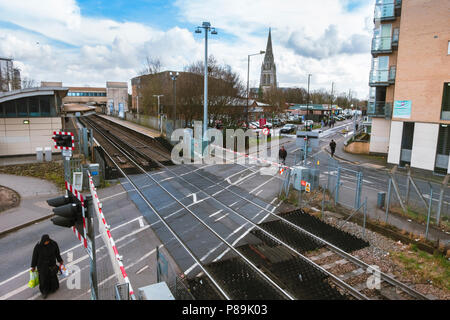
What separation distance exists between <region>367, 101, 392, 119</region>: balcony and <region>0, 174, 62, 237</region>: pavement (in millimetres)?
27798

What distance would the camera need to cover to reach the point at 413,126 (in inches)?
1053

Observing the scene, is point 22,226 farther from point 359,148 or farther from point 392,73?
point 392,73

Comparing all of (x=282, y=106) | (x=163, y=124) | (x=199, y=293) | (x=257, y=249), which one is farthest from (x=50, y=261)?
(x=282, y=106)

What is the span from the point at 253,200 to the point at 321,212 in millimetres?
3391

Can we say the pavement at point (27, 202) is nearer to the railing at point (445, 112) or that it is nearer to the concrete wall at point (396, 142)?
the concrete wall at point (396, 142)

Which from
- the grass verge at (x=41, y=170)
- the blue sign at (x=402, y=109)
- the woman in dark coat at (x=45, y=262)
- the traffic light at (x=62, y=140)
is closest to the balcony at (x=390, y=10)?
the blue sign at (x=402, y=109)

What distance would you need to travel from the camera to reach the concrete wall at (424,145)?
79.2 ft

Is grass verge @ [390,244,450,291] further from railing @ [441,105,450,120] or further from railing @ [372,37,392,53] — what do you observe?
railing @ [372,37,392,53]

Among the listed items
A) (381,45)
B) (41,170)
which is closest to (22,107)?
(41,170)

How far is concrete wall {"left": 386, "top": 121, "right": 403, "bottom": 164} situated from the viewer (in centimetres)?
2653

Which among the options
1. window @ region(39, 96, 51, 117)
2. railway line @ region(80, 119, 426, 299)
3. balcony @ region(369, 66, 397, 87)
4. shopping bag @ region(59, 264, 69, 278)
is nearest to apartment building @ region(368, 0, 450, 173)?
balcony @ region(369, 66, 397, 87)

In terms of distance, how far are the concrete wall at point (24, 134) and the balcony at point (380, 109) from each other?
91.3 ft

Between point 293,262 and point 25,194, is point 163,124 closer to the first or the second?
point 25,194

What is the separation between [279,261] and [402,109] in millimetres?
21756
